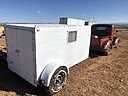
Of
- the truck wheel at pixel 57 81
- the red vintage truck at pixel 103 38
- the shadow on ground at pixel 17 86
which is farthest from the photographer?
the red vintage truck at pixel 103 38

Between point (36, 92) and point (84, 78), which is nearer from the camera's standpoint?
point (36, 92)

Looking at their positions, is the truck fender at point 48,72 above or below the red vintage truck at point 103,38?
below

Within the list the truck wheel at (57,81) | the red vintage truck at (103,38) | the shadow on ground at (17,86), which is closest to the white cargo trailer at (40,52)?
the truck wheel at (57,81)

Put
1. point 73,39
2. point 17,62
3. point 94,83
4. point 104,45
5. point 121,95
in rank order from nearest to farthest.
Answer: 1. point 121,95
2. point 17,62
3. point 94,83
4. point 73,39
5. point 104,45

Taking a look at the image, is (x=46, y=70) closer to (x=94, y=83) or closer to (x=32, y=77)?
(x=32, y=77)

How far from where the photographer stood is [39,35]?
3.56 metres

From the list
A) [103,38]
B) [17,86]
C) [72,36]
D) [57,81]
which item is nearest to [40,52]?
[57,81]

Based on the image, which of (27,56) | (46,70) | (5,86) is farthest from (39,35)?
(5,86)

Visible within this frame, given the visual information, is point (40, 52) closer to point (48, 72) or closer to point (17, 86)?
point (48, 72)

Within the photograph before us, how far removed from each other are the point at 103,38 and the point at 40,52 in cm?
577

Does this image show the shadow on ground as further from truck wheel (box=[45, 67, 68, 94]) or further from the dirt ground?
truck wheel (box=[45, 67, 68, 94])

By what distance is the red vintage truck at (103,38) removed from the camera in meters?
8.16

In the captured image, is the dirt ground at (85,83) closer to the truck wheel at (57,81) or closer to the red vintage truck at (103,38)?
the truck wheel at (57,81)

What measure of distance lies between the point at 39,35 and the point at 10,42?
1696mm
